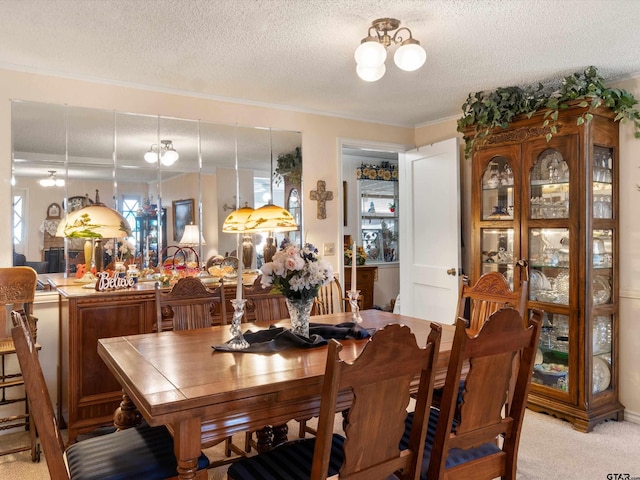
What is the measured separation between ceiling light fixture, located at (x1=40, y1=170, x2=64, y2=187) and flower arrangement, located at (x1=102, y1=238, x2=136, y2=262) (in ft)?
1.68

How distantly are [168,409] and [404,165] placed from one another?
3923mm

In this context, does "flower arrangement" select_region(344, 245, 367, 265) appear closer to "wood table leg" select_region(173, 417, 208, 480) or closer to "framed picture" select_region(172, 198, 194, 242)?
"framed picture" select_region(172, 198, 194, 242)

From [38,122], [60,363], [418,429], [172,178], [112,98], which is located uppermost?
[112,98]

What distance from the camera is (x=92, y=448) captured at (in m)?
1.80

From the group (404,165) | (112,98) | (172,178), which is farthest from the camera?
(404,165)

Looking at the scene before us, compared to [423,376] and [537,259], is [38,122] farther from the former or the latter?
[537,259]

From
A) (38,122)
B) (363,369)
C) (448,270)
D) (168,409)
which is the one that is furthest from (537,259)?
(38,122)

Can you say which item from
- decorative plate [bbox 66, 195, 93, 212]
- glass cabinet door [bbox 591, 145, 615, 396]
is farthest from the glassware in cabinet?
decorative plate [bbox 66, 195, 93, 212]

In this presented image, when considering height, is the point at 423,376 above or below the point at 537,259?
below

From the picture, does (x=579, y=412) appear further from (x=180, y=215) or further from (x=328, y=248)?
(x=180, y=215)

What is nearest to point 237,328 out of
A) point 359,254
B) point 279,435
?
point 279,435

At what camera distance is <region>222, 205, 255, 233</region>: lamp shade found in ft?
11.5

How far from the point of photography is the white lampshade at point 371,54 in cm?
233

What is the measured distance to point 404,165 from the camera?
16.2ft
